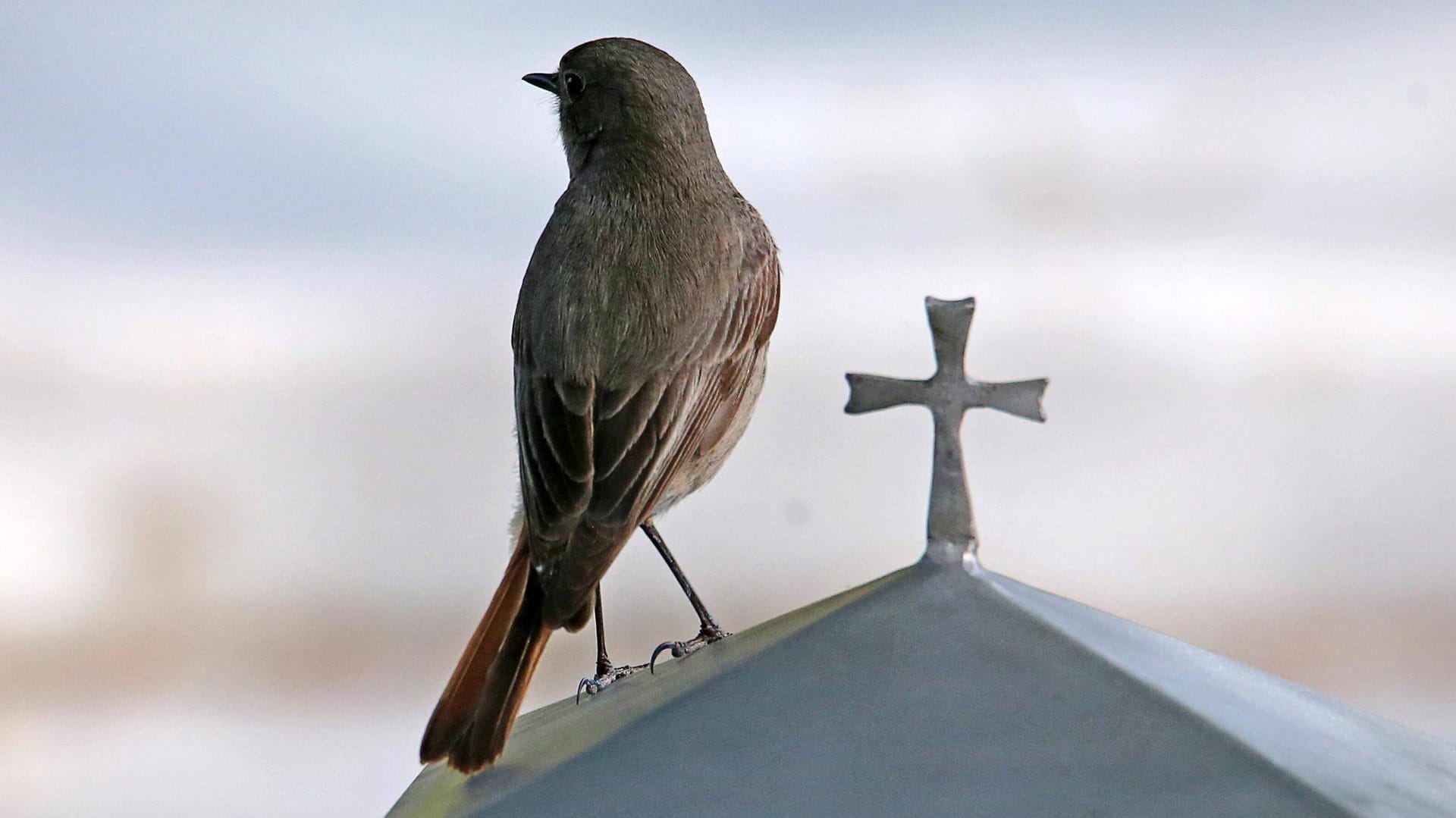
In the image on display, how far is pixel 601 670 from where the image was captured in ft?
6.28

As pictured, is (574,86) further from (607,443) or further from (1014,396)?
(1014,396)

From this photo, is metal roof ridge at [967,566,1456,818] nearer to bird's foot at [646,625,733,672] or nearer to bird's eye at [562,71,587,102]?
bird's foot at [646,625,733,672]

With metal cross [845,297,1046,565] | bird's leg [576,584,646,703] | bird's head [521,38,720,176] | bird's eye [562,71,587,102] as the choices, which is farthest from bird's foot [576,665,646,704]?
bird's eye [562,71,587,102]

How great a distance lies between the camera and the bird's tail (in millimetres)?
1358

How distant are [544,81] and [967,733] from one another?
1.32 meters

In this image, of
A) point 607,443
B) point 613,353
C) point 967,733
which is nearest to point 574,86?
point 613,353

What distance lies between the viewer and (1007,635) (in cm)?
118

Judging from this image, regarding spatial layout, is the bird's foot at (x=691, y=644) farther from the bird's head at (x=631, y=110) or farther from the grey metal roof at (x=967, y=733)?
the bird's head at (x=631, y=110)

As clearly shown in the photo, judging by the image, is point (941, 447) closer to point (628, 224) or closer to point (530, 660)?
point (530, 660)

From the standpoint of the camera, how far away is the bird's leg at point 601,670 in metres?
1.70

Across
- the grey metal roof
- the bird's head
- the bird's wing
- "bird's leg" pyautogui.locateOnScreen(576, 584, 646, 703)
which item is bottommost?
"bird's leg" pyautogui.locateOnScreen(576, 584, 646, 703)

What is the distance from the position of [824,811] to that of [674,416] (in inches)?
30.9

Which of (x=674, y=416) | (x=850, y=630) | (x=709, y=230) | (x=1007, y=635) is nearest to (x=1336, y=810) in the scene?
(x=1007, y=635)

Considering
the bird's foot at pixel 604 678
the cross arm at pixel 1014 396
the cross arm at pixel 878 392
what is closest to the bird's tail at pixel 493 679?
the bird's foot at pixel 604 678
